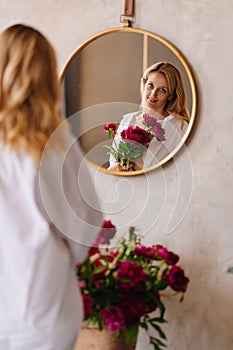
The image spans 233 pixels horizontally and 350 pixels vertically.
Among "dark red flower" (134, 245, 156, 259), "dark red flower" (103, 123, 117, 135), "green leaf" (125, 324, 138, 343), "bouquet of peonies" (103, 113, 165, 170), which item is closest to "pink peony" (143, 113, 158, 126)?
"bouquet of peonies" (103, 113, 165, 170)

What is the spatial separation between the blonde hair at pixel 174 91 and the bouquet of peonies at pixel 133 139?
0.28 ft

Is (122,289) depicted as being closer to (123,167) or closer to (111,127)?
(123,167)

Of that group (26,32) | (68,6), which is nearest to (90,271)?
(26,32)

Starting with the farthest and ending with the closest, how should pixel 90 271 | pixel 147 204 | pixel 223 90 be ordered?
pixel 147 204, pixel 223 90, pixel 90 271

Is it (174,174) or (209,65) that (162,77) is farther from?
(174,174)

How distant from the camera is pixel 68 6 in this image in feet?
8.46

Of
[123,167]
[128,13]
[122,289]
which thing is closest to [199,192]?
[123,167]

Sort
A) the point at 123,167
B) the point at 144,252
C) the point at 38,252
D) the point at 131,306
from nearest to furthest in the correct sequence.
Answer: the point at 38,252
the point at 131,306
the point at 144,252
the point at 123,167

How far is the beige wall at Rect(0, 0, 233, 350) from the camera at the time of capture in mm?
2303

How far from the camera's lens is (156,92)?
2.40m

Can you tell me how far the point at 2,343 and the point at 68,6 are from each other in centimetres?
146

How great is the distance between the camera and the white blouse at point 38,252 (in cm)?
178

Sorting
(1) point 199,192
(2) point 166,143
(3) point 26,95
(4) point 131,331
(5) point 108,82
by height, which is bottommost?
(4) point 131,331

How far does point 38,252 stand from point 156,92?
931mm
